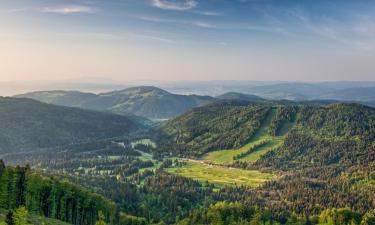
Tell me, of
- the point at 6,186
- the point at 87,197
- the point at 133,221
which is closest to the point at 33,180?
the point at 6,186

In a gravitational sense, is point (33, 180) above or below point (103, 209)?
above

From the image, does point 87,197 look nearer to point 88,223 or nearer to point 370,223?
point 88,223

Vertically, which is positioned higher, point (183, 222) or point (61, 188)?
point (61, 188)

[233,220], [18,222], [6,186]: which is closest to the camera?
[18,222]

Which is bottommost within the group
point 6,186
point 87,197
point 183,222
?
point 183,222

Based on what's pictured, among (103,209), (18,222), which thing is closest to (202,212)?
(103,209)

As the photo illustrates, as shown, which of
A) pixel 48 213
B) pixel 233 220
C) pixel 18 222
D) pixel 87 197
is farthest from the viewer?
pixel 233 220

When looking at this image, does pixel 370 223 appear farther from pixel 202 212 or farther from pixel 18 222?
pixel 18 222

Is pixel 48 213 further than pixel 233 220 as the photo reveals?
No

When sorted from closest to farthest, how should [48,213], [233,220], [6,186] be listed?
1. [6,186]
2. [48,213]
3. [233,220]
